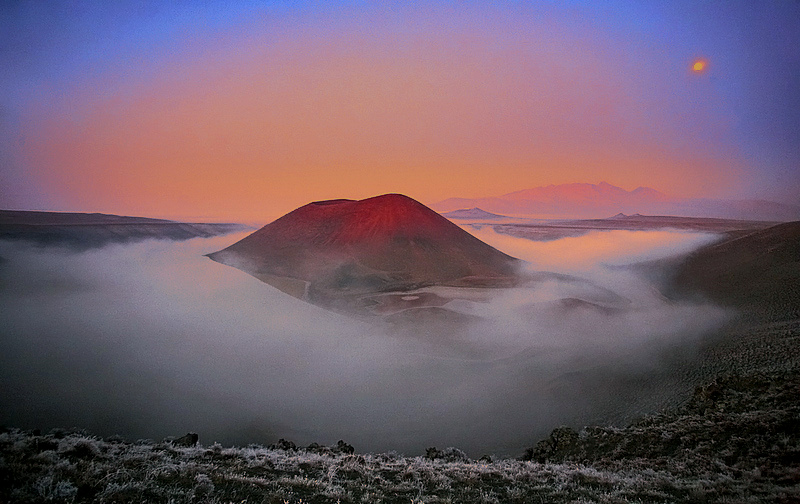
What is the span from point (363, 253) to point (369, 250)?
0.89m

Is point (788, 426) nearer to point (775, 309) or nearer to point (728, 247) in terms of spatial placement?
point (775, 309)

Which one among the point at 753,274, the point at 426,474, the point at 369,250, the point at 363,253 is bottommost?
the point at 426,474

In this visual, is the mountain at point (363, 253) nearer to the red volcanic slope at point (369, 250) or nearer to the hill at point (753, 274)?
the red volcanic slope at point (369, 250)

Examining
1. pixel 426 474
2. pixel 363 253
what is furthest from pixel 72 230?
pixel 426 474

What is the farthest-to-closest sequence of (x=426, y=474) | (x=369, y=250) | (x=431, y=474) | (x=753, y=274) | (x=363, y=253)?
(x=369, y=250) → (x=363, y=253) → (x=753, y=274) → (x=426, y=474) → (x=431, y=474)

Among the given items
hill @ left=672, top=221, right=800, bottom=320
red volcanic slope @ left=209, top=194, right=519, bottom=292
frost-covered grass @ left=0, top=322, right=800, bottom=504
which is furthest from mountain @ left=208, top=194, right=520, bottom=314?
frost-covered grass @ left=0, top=322, right=800, bottom=504

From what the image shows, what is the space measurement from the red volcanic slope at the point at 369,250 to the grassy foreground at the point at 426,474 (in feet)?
108

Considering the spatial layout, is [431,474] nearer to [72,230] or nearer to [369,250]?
[369,250]

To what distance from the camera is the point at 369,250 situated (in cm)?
4778

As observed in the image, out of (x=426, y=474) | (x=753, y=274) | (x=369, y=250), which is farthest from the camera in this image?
(x=369, y=250)

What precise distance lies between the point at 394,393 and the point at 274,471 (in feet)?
47.3

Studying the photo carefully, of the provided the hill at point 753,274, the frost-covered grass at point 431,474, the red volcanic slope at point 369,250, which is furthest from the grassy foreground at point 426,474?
the red volcanic slope at point 369,250

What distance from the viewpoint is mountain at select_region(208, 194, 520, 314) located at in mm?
43375

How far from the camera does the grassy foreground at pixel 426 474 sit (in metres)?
4.78
